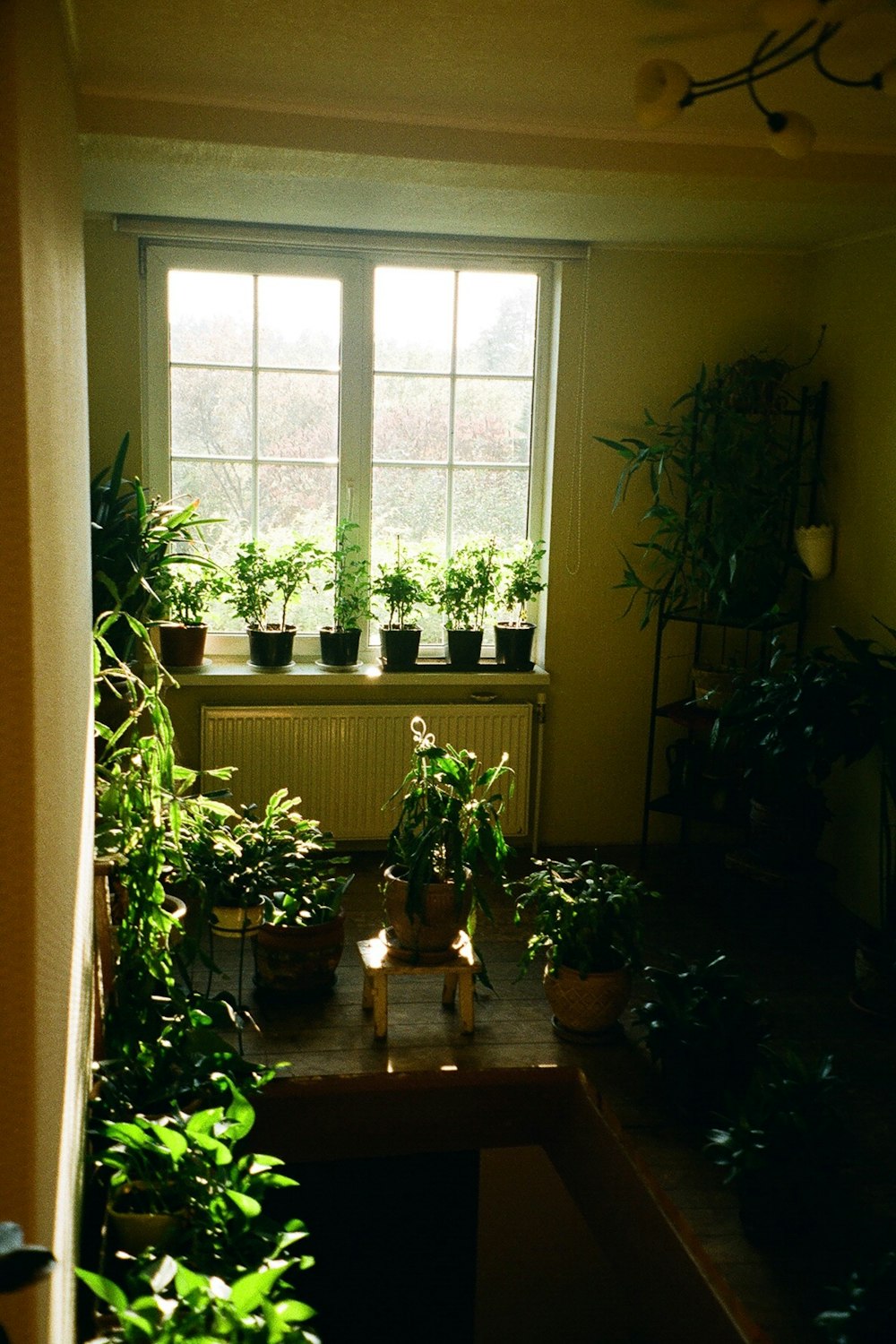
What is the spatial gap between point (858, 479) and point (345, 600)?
218 centimetres

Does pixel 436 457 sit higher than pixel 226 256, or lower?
lower

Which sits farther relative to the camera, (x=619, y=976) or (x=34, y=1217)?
(x=619, y=976)

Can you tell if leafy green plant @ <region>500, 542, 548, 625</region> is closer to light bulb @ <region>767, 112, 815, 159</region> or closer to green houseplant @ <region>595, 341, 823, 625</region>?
green houseplant @ <region>595, 341, 823, 625</region>

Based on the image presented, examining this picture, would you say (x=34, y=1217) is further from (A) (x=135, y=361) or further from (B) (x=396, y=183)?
(A) (x=135, y=361)

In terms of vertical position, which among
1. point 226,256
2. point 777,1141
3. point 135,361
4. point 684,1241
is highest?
point 226,256

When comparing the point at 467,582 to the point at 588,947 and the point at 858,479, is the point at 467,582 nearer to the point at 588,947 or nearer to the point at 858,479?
the point at 858,479

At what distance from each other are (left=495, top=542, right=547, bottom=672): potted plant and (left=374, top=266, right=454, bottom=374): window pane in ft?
2.94

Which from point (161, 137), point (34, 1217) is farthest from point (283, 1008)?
point (161, 137)

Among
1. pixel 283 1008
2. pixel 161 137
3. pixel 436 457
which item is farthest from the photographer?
pixel 436 457

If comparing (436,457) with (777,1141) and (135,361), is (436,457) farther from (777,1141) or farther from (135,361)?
(777,1141)

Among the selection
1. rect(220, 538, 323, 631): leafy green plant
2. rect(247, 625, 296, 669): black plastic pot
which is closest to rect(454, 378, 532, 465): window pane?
rect(220, 538, 323, 631): leafy green plant

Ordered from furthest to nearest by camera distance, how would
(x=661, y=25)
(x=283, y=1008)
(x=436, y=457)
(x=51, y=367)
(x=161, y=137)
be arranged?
(x=436, y=457) → (x=283, y=1008) → (x=161, y=137) → (x=661, y=25) → (x=51, y=367)

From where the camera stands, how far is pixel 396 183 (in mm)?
4031

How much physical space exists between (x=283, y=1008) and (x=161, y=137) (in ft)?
9.06
